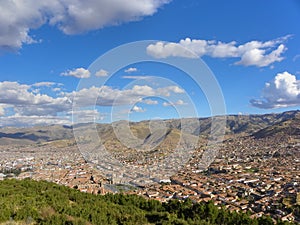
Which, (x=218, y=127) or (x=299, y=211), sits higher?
(x=218, y=127)

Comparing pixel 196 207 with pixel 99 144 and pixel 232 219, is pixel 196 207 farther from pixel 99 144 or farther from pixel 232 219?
pixel 99 144

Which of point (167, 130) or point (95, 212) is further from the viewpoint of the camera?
point (167, 130)

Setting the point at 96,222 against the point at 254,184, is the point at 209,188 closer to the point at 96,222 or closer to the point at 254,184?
the point at 254,184

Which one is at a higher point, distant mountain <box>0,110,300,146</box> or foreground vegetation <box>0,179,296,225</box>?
distant mountain <box>0,110,300,146</box>

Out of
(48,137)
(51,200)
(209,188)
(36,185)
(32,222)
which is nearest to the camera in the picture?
(32,222)

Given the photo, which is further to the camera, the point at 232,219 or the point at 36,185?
the point at 36,185

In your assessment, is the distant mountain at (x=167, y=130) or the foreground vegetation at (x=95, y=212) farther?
the distant mountain at (x=167, y=130)

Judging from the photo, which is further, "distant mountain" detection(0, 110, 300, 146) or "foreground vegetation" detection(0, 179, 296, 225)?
"distant mountain" detection(0, 110, 300, 146)

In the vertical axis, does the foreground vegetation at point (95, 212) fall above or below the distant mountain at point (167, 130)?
below

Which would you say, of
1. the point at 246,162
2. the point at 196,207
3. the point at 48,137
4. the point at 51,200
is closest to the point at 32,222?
the point at 51,200

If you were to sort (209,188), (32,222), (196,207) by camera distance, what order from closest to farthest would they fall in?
(32,222)
(196,207)
(209,188)
